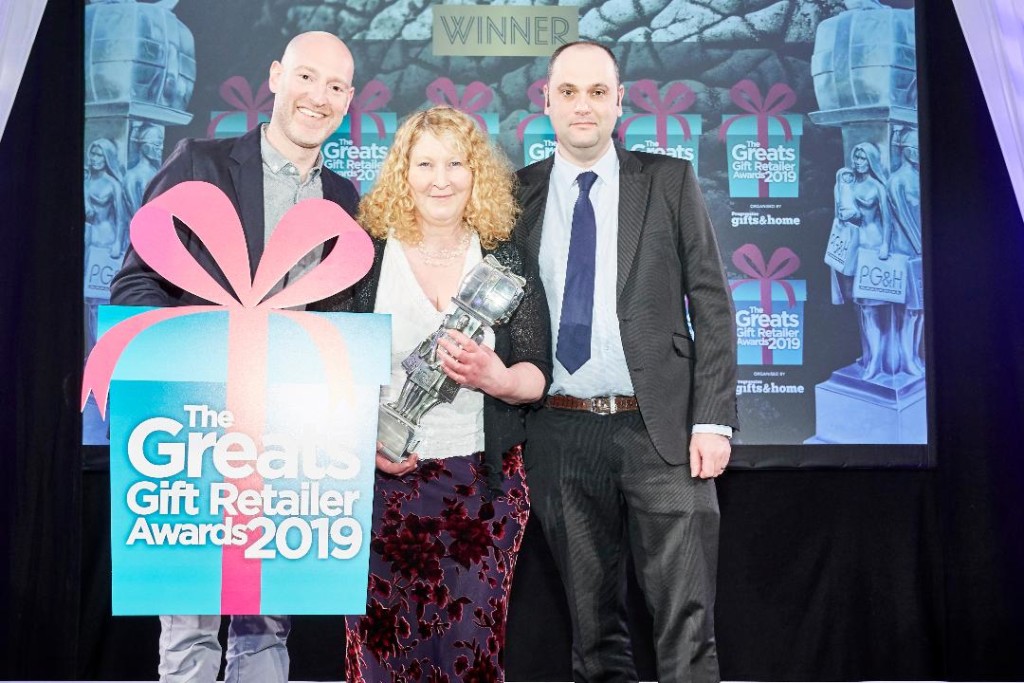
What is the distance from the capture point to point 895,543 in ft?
10.8

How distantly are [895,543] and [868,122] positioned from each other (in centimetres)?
139

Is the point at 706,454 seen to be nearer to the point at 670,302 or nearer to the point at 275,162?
the point at 670,302

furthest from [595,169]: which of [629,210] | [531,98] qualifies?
[531,98]

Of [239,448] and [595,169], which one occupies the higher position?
[595,169]

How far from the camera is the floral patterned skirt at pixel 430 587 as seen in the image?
1.89m

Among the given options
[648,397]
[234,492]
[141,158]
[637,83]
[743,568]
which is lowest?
[743,568]

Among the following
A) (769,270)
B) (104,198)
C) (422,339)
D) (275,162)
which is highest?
(104,198)

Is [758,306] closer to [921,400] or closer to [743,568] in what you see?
[921,400]

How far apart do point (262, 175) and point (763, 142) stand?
1810 millimetres

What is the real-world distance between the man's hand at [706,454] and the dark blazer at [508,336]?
1.31ft

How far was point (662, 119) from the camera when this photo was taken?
3.25m

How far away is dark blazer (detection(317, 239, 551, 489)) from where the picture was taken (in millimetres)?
1925

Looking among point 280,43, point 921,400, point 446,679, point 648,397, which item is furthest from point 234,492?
point 921,400

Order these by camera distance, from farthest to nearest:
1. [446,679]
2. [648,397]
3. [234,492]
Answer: [648,397] < [446,679] < [234,492]
